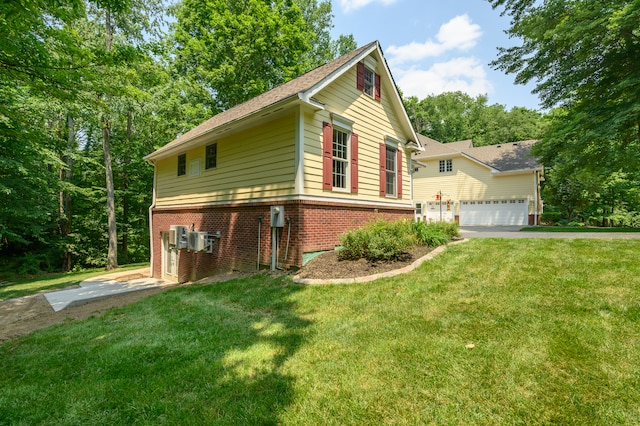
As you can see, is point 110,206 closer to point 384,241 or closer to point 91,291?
point 91,291

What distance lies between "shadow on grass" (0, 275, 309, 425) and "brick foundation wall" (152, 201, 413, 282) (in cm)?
215

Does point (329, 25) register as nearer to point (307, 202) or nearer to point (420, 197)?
point (420, 197)

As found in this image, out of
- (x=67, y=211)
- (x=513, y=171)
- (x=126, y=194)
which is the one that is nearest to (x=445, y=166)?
(x=513, y=171)

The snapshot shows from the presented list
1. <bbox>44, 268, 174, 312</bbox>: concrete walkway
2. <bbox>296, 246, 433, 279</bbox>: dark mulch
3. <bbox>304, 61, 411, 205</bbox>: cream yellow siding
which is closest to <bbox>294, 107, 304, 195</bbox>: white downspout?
<bbox>304, 61, 411, 205</bbox>: cream yellow siding

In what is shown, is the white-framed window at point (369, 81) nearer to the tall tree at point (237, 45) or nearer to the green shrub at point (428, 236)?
the green shrub at point (428, 236)

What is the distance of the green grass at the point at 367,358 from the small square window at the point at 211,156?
5.96 m

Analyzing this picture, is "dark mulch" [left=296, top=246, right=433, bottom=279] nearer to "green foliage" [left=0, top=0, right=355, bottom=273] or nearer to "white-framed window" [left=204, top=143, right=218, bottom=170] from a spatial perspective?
"white-framed window" [left=204, top=143, right=218, bottom=170]

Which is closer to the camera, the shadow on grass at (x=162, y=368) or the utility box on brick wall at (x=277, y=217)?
the shadow on grass at (x=162, y=368)

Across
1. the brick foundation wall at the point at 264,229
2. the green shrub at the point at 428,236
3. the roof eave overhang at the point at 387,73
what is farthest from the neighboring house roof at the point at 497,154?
the green shrub at the point at 428,236

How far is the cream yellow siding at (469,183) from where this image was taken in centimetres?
2088

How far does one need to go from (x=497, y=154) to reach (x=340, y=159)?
2119 centimetres

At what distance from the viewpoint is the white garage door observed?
2052cm

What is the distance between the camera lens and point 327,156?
8.05 meters

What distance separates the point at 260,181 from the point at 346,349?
600 cm
